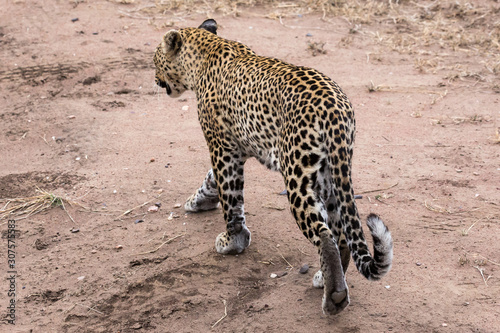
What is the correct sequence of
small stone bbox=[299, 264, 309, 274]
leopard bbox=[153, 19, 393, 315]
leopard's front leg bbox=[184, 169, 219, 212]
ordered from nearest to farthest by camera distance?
leopard bbox=[153, 19, 393, 315] < small stone bbox=[299, 264, 309, 274] < leopard's front leg bbox=[184, 169, 219, 212]

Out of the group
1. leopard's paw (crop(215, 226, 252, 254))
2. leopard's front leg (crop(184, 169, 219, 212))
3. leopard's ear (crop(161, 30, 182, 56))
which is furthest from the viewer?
leopard's front leg (crop(184, 169, 219, 212))

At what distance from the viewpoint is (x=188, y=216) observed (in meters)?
6.69

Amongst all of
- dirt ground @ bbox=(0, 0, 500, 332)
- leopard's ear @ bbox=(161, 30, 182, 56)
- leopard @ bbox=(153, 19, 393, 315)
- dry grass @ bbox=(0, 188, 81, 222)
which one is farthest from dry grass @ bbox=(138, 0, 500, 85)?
dry grass @ bbox=(0, 188, 81, 222)

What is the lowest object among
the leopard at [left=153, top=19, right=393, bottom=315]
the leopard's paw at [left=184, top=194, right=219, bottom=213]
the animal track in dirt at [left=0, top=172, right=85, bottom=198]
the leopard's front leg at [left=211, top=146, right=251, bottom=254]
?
the animal track in dirt at [left=0, top=172, right=85, bottom=198]

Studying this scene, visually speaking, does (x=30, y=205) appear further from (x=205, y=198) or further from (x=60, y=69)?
(x=60, y=69)

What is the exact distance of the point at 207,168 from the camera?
7.61 m

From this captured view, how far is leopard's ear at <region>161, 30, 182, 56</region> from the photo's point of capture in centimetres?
639

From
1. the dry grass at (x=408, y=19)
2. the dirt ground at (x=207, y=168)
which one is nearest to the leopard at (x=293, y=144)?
the dirt ground at (x=207, y=168)

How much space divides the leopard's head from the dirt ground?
4.13ft

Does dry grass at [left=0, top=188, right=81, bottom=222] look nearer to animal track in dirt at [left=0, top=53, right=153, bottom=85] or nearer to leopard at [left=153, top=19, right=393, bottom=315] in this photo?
leopard at [left=153, top=19, right=393, bottom=315]

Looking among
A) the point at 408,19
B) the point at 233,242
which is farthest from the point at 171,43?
the point at 408,19

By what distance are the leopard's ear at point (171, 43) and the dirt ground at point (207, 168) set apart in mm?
1650

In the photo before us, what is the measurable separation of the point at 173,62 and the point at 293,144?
2.54 metres

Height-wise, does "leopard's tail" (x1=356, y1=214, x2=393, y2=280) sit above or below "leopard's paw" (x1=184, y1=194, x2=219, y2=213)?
above
